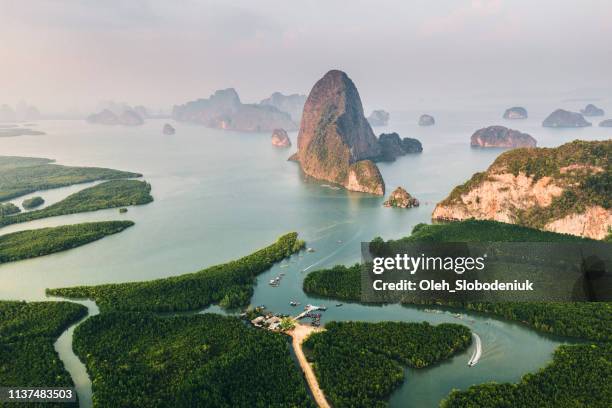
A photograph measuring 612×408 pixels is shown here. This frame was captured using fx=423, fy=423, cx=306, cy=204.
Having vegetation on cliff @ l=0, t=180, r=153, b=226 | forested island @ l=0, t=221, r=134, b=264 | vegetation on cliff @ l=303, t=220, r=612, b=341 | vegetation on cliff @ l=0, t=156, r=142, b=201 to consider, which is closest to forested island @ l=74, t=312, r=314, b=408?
vegetation on cliff @ l=303, t=220, r=612, b=341

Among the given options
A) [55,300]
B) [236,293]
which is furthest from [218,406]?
[55,300]

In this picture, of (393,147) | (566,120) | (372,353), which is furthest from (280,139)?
(372,353)

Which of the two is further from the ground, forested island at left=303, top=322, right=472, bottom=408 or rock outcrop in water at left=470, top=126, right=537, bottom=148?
rock outcrop in water at left=470, top=126, right=537, bottom=148

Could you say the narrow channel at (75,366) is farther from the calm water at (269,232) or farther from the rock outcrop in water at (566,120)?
the rock outcrop in water at (566,120)

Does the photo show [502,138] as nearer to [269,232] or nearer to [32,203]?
[269,232]

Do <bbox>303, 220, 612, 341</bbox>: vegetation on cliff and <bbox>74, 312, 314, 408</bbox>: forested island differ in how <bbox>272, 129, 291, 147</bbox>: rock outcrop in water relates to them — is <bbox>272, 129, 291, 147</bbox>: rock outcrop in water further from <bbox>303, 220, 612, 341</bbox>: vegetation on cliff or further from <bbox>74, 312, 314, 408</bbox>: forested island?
<bbox>74, 312, 314, 408</bbox>: forested island

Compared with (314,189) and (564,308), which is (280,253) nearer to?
(564,308)
